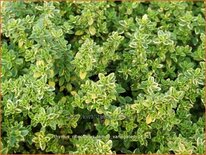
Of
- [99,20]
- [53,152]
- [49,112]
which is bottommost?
[53,152]

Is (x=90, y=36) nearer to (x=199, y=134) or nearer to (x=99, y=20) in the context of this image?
(x=99, y=20)

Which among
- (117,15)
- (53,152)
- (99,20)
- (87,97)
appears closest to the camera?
(87,97)

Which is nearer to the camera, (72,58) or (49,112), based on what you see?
(49,112)

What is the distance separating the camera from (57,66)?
2439 millimetres

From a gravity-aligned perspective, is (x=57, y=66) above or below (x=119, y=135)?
above

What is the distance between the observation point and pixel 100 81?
2.20 m

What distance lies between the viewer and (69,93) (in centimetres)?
253

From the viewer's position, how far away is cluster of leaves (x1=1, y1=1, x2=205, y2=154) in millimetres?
2242

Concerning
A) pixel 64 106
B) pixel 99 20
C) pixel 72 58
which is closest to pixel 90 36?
pixel 99 20

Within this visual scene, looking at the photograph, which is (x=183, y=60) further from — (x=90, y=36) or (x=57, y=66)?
(x=57, y=66)

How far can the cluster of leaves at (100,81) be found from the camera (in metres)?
2.24

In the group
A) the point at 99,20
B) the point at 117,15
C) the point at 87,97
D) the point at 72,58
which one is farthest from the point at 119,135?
the point at 117,15

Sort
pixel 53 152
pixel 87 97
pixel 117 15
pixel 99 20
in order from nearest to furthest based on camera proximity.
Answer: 1. pixel 87 97
2. pixel 53 152
3. pixel 99 20
4. pixel 117 15

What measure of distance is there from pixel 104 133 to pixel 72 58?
16.5 inches
